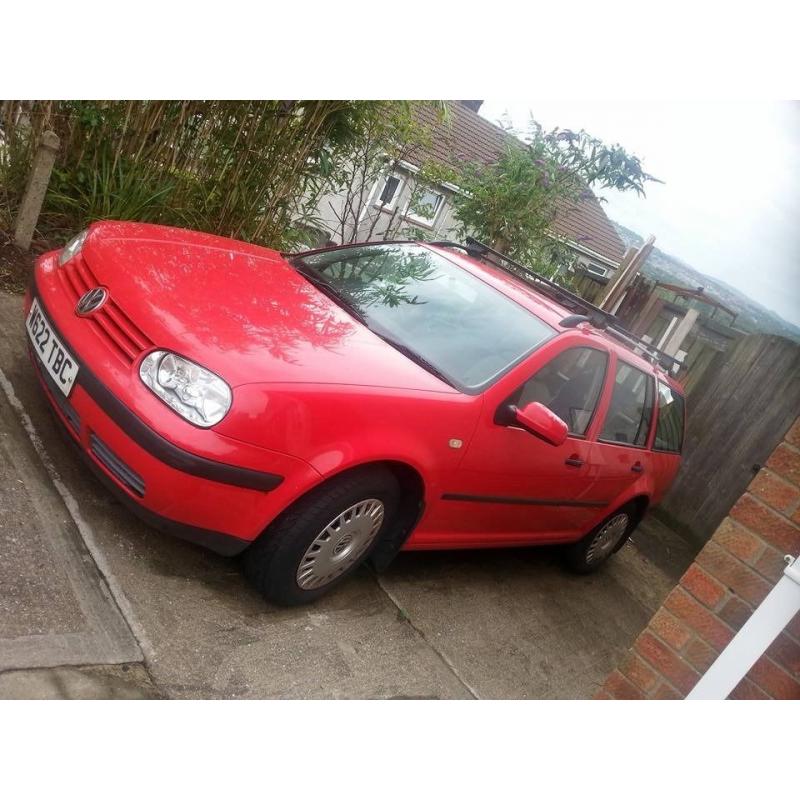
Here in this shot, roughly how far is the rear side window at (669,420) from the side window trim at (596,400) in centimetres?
84

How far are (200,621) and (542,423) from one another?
144 centimetres

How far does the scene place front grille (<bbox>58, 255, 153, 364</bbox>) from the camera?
237 cm

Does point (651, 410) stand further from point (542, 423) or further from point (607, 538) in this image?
point (542, 423)

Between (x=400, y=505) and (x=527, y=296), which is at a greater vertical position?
(x=527, y=296)

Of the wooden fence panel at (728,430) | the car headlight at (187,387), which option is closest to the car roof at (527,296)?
the car headlight at (187,387)

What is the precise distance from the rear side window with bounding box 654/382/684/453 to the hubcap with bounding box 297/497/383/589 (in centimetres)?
232

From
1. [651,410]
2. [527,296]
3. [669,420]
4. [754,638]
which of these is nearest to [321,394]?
[754,638]

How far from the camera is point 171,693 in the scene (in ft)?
6.73

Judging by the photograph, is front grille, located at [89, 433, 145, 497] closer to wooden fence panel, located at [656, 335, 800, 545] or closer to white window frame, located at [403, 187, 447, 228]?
wooden fence panel, located at [656, 335, 800, 545]

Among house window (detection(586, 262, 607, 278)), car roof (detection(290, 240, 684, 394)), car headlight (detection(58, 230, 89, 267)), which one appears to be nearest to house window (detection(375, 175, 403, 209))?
house window (detection(586, 262, 607, 278))

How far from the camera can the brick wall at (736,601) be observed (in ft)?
5.68

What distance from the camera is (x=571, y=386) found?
11.0 ft
